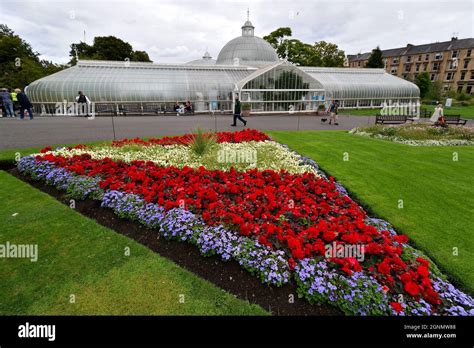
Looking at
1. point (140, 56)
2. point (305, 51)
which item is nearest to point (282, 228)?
point (305, 51)

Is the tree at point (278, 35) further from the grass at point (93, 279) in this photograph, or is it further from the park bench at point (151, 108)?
the grass at point (93, 279)

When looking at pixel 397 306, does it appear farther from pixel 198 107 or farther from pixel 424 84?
pixel 424 84

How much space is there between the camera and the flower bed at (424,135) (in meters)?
13.2

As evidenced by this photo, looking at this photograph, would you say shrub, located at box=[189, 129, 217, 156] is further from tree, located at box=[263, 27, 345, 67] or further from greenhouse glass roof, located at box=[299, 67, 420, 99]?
tree, located at box=[263, 27, 345, 67]

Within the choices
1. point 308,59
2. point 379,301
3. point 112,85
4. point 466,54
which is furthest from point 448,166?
point 466,54

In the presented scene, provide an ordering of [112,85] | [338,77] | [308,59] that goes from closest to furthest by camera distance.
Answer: [112,85], [338,77], [308,59]

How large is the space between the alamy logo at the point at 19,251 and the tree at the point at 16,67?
30.4 metres

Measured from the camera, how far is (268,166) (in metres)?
7.30

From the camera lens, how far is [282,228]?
405cm

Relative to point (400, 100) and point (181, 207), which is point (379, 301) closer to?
point (181, 207)

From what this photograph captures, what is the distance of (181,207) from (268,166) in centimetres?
351
